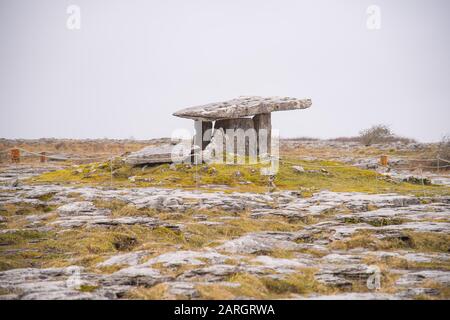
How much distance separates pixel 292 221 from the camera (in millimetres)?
14500

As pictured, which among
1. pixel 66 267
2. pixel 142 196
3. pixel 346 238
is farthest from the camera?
pixel 142 196

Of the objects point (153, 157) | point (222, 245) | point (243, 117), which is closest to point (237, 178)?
point (153, 157)

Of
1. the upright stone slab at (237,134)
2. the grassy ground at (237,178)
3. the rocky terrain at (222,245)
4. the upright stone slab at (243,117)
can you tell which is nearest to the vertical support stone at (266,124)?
the upright stone slab at (243,117)

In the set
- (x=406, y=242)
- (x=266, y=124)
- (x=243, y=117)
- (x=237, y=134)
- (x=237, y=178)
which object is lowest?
(x=406, y=242)

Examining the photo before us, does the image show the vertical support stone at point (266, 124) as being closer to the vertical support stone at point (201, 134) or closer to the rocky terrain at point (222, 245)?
the vertical support stone at point (201, 134)

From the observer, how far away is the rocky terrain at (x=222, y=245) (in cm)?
839

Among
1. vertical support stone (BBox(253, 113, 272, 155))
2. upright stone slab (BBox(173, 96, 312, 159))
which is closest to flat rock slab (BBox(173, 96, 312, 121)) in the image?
upright stone slab (BBox(173, 96, 312, 159))

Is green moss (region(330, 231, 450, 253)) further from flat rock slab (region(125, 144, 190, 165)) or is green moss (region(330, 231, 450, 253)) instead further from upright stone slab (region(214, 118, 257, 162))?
upright stone slab (region(214, 118, 257, 162))

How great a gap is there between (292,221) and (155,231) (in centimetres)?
408

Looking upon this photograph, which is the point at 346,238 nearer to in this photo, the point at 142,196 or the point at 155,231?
the point at 155,231

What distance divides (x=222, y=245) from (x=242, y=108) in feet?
49.3

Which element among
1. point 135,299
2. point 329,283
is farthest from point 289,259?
point 135,299

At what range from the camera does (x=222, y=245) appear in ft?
37.4

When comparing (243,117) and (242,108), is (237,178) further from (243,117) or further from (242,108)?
(243,117)
